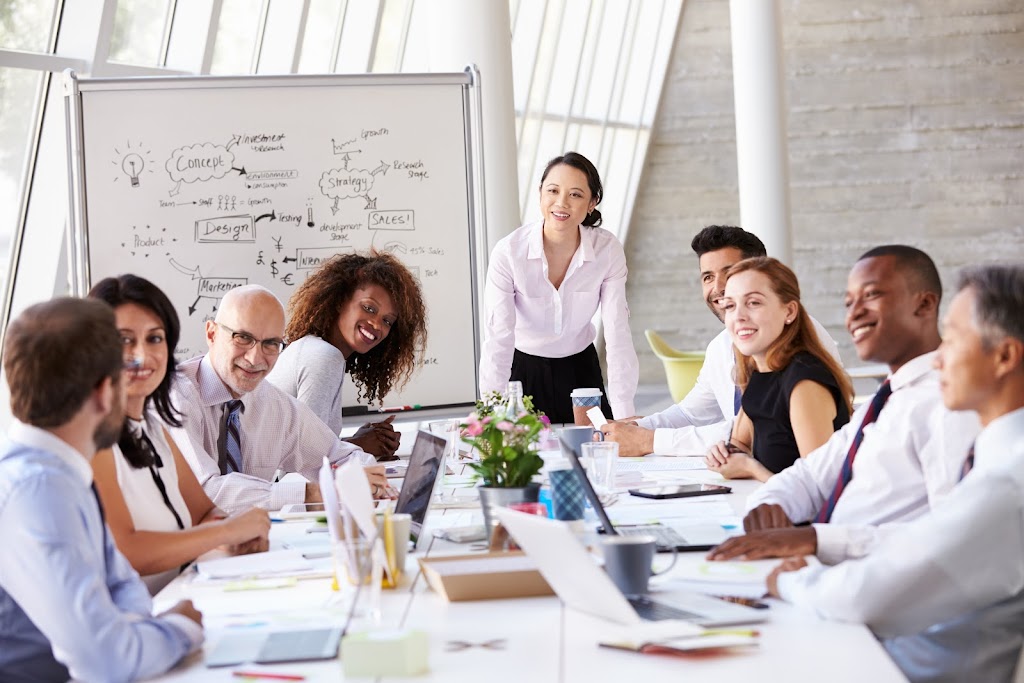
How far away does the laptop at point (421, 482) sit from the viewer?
7.28 ft

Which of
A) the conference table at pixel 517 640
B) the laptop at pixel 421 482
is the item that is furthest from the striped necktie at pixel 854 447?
the laptop at pixel 421 482

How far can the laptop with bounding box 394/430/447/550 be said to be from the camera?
2.22m

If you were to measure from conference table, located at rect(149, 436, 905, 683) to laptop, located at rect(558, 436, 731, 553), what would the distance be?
6cm

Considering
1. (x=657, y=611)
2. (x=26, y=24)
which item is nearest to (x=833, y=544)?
(x=657, y=611)

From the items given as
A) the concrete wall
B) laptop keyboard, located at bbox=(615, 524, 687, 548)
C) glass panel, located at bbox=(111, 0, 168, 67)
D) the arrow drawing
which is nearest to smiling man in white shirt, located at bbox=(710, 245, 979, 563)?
laptop keyboard, located at bbox=(615, 524, 687, 548)

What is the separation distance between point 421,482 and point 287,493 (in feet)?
2.11

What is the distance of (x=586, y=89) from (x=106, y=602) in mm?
10657

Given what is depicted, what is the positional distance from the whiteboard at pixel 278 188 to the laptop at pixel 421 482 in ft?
8.01

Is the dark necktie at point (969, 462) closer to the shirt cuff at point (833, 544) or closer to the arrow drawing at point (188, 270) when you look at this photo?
the shirt cuff at point (833, 544)

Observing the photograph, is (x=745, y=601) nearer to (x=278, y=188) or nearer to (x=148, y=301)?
(x=148, y=301)

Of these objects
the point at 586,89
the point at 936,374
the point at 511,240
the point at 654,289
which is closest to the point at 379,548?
the point at 936,374

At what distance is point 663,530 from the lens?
7.11ft

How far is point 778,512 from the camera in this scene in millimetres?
2232

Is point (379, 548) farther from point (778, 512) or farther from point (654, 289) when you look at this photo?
point (654, 289)
